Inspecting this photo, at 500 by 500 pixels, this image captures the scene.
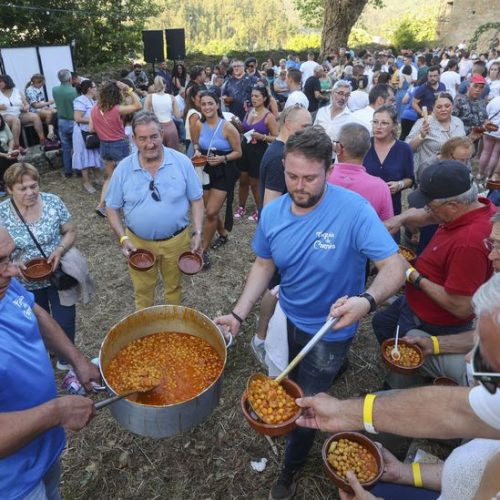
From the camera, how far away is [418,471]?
2232 millimetres

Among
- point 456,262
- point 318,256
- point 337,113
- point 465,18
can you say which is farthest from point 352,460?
point 465,18

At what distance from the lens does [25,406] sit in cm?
192

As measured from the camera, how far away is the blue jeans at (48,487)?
198cm

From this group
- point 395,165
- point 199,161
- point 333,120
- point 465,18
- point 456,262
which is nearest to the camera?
point 456,262

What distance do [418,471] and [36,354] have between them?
2.07 metres

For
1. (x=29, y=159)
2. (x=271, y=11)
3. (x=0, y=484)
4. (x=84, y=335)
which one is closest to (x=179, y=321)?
(x=0, y=484)

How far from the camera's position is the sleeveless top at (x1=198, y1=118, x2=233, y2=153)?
543cm

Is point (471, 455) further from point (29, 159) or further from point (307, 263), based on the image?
point (29, 159)

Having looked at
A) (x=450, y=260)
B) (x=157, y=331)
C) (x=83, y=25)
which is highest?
(x=83, y=25)

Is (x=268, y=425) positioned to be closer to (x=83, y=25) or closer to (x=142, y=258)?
(x=142, y=258)

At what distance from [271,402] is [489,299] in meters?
1.14

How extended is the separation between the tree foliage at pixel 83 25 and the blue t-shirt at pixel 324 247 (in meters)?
18.8

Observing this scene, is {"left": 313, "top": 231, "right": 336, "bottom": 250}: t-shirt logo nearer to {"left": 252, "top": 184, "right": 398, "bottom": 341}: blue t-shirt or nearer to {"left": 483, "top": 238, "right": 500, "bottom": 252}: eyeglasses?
{"left": 252, "top": 184, "right": 398, "bottom": 341}: blue t-shirt

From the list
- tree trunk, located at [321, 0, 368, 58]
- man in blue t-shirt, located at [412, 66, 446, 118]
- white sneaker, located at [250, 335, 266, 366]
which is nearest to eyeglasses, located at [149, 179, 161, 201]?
white sneaker, located at [250, 335, 266, 366]
